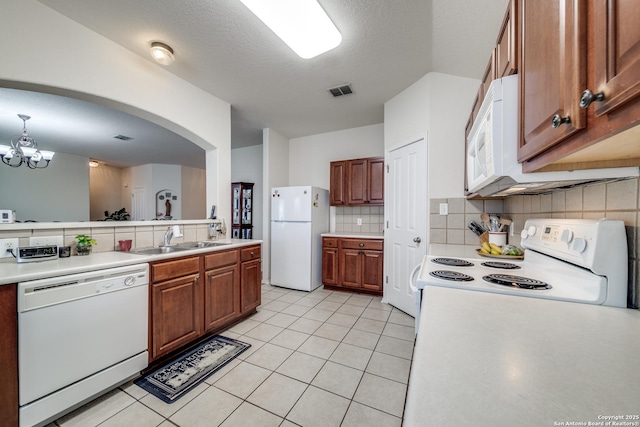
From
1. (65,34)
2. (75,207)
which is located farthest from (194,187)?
(65,34)

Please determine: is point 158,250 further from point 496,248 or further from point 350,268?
point 496,248

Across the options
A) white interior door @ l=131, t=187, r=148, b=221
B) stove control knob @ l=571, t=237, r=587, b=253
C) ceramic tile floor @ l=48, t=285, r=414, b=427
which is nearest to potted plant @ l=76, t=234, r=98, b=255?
ceramic tile floor @ l=48, t=285, r=414, b=427

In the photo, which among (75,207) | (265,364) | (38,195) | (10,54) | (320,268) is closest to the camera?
(10,54)

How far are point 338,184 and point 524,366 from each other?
136 inches

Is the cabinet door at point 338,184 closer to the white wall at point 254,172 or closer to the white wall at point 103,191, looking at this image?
the white wall at point 254,172

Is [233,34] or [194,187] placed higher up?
[233,34]

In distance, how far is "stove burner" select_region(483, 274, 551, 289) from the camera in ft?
3.32

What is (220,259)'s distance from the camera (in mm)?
2312

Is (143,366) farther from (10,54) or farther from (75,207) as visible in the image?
(75,207)

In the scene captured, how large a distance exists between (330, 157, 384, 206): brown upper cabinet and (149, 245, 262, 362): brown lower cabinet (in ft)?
5.56

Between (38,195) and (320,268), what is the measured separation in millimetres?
6556

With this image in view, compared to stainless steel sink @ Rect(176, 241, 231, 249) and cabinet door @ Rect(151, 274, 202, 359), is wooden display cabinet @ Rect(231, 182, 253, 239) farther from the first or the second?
cabinet door @ Rect(151, 274, 202, 359)

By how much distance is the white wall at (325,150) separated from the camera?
3965 millimetres

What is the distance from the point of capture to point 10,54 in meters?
1.52
